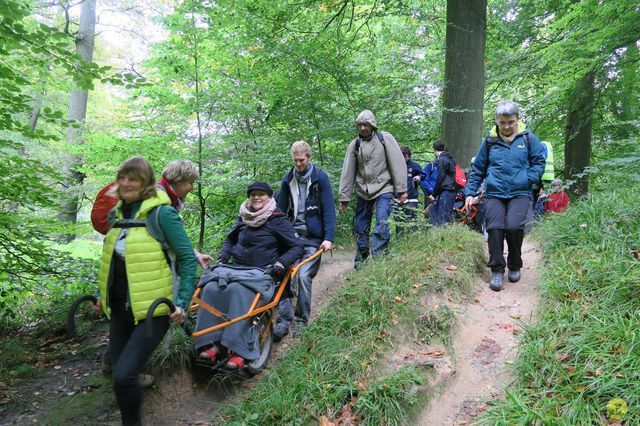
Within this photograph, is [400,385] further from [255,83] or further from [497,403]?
[255,83]

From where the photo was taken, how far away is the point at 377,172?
218 inches

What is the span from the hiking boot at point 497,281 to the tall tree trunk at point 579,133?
5636 millimetres

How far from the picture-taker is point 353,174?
18.9 feet

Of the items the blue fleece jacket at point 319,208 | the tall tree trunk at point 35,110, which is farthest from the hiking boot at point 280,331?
the tall tree trunk at point 35,110

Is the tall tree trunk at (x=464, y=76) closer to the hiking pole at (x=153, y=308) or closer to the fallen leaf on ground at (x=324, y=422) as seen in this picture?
the fallen leaf on ground at (x=324, y=422)

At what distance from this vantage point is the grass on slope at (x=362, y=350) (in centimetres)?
300

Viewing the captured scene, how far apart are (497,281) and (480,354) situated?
1300 millimetres

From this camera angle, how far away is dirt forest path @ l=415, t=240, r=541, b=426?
9.92ft

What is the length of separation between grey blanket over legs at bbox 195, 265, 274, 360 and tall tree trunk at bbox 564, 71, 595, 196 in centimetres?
806

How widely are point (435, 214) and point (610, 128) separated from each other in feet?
20.7

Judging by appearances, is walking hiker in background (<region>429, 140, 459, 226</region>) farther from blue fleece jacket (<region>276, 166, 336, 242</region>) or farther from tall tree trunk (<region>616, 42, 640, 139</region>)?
tall tree trunk (<region>616, 42, 640, 139</region>)

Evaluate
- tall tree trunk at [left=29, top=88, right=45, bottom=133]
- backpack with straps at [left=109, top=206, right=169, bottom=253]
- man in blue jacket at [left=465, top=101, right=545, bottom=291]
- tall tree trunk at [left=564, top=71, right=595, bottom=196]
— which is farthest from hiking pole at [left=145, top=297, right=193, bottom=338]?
tall tree trunk at [left=564, top=71, right=595, bottom=196]

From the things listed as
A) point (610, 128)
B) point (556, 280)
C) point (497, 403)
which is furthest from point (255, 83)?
point (610, 128)

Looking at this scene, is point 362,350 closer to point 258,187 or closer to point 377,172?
point 258,187
